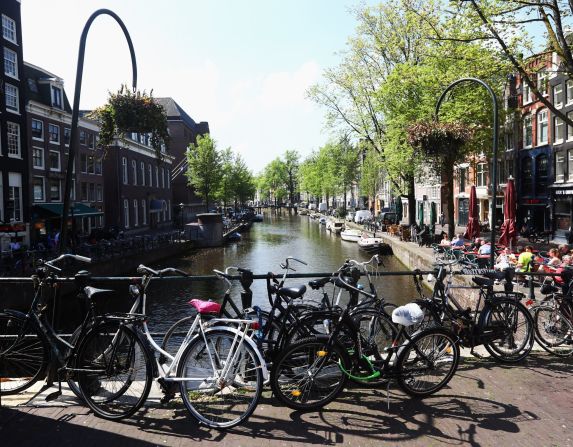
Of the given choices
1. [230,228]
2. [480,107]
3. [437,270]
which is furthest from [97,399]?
[230,228]

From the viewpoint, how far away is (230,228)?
176 feet

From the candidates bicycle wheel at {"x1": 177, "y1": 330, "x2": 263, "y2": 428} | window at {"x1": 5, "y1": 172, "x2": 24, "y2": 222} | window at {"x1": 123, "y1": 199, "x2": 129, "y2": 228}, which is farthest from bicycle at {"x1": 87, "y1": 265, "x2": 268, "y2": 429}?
window at {"x1": 123, "y1": 199, "x2": 129, "y2": 228}

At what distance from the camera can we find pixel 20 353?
466 cm

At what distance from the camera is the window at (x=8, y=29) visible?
89.4ft

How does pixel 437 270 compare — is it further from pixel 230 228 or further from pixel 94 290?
Result: pixel 230 228

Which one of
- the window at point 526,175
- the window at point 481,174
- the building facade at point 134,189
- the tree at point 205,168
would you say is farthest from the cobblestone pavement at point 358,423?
the tree at point 205,168

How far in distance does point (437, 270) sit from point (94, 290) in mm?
3504

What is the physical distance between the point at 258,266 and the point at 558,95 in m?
20.8

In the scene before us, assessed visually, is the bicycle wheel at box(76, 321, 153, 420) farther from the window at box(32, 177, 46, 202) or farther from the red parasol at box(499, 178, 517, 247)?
the window at box(32, 177, 46, 202)

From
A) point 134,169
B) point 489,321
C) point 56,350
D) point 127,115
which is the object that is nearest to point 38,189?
point 134,169

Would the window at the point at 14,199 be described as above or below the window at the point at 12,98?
below

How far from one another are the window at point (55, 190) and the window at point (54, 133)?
2617 mm

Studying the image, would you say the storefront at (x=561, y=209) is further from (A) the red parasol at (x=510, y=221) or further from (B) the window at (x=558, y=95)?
(A) the red parasol at (x=510, y=221)

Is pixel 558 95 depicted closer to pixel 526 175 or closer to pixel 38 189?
pixel 526 175
